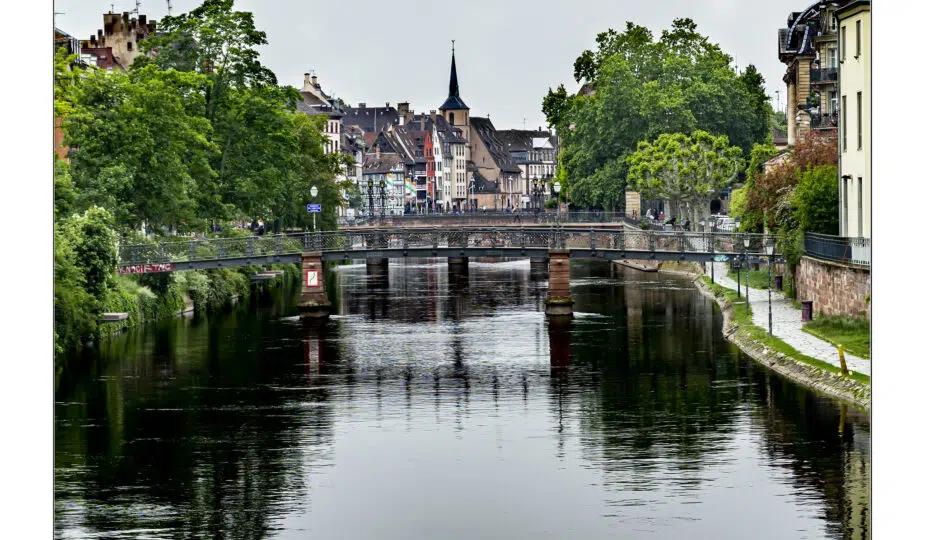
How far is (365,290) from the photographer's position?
109500 mm

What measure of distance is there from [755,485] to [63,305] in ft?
110

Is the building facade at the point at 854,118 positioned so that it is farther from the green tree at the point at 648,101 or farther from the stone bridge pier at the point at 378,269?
the stone bridge pier at the point at 378,269

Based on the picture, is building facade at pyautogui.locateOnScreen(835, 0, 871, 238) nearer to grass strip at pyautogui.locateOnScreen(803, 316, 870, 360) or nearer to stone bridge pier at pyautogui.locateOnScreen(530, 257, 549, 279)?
grass strip at pyautogui.locateOnScreen(803, 316, 870, 360)

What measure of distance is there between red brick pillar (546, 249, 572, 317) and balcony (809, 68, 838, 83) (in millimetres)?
16967

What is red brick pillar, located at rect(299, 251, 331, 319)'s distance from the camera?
8600 cm

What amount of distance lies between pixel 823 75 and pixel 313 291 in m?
29.4

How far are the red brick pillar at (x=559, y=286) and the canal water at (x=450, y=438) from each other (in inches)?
249

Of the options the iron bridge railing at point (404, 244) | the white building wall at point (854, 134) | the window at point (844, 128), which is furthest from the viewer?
the iron bridge railing at point (404, 244)

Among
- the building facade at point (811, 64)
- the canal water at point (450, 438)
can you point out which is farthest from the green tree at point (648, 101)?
the canal water at point (450, 438)

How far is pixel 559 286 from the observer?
8656cm

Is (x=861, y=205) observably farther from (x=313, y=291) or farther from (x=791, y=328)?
(x=313, y=291)

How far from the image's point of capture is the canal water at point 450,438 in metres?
36.0

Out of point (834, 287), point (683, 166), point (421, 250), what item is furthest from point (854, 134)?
point (683, 166)
